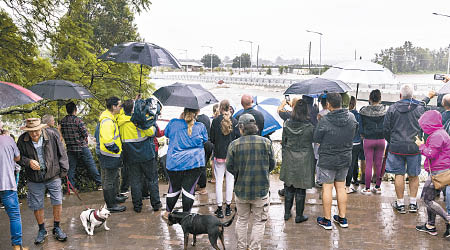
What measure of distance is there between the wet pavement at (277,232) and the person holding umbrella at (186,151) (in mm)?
679

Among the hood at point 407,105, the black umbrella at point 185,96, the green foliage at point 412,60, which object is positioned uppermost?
the green foliage at point 412,60

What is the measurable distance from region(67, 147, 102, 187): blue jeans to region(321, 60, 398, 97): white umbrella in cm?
458

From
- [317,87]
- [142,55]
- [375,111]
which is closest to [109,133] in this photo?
[142,55]

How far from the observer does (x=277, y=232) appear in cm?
540

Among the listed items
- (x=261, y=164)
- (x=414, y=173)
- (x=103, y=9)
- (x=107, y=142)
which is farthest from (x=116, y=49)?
(x=103, y=9)

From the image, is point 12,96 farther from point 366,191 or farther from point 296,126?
point 366,191

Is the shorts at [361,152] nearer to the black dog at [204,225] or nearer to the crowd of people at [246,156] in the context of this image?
the crowd of people at [246,156]

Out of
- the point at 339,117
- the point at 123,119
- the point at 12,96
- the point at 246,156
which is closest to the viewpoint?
the point at 12,96

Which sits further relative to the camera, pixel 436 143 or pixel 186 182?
pixel 186 182

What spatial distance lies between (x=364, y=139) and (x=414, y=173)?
112 centimetres

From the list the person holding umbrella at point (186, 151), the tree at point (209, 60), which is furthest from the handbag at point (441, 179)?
the tree at point (209, 60)

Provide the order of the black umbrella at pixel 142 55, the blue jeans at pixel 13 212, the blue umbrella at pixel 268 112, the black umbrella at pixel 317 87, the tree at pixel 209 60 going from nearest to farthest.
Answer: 1. the blue jeans at pixel 13 212
2. the black umbrella at pixel 317 87
3. the black umbrella at pixel 142 55
4. the blue umbrella at pixel 268 112
5. the tree at pixel 209 60

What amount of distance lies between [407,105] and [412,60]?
211 feet

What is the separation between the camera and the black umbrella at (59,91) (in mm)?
6422
